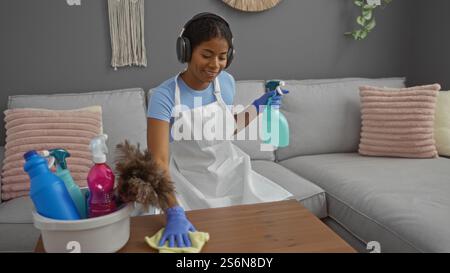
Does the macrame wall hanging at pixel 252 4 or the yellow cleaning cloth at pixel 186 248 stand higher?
the macrame wall hanging at pixel 252 4

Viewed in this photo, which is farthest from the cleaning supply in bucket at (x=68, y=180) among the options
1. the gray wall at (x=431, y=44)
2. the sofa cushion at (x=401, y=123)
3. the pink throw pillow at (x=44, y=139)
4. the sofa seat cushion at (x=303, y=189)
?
the gray wall at (x=431, y=44)

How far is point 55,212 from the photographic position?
0.77 m

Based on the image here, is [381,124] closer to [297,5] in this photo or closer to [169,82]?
[297,5]

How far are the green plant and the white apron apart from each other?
1410mm

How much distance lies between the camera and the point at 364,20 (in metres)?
2.41

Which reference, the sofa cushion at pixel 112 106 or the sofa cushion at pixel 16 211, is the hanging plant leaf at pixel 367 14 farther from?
the sofa cushion at pixel 16 211

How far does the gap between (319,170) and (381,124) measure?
1.32 ft

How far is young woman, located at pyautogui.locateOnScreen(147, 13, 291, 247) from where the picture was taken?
3.81 ft

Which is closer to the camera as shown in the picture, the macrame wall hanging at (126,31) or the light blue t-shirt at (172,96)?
the light blue t-shirt at (172,96)

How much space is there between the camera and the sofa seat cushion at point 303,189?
5.15ft

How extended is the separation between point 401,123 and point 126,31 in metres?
1.47

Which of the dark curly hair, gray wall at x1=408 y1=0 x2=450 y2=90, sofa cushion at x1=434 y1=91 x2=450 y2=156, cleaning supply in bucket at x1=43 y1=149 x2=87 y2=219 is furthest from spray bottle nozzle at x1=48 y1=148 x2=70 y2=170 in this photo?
gray wall at x1=408 y1=0 x2=450 y2=90

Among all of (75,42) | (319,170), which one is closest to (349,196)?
(319,170)

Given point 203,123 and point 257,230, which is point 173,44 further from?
point 257,230
